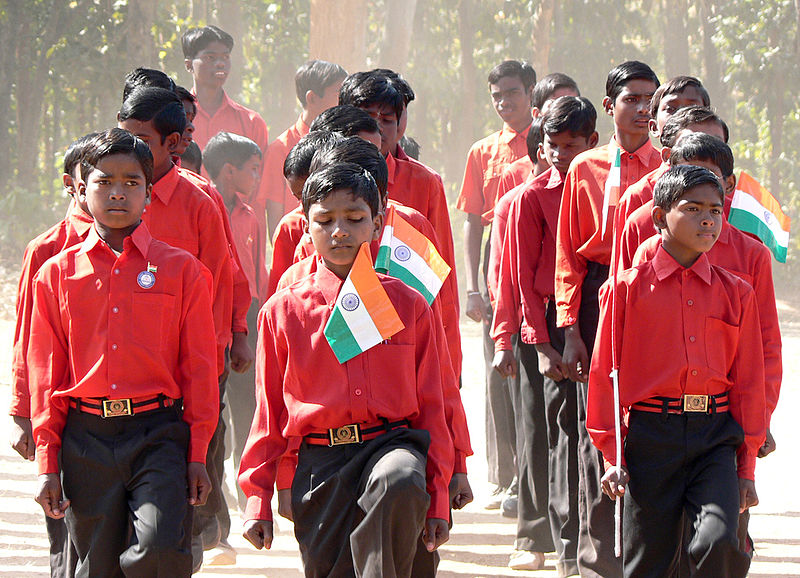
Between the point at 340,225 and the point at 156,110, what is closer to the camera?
the point at 340,225

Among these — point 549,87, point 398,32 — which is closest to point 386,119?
point 549,87

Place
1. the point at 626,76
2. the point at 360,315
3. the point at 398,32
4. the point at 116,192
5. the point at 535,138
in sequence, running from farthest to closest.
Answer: the point at 398,32 → the point at 535,138 → the point at 626,76 → the point at 116,192 → the point at 360,315

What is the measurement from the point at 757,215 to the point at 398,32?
15.0m

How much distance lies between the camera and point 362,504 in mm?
3578

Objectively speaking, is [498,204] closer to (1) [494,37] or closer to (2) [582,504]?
(2) [582,504]

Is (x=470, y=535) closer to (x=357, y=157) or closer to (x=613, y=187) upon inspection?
(x=613, y=187)

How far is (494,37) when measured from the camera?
79.9 ft

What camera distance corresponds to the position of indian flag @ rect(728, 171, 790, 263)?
4781 mm

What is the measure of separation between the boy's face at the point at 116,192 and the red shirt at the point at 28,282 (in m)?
0.24

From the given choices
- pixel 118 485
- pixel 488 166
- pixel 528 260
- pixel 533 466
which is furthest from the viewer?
pixel 488 166

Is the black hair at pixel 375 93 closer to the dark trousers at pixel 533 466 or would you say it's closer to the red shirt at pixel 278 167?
the dark trousers at pixel 533 466

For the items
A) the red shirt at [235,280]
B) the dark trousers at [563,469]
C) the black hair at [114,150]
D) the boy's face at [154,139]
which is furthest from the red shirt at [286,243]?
the dark trousers at [563,469]

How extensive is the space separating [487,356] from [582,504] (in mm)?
2624

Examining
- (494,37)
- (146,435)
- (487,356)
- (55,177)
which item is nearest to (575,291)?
(146,435)
